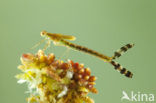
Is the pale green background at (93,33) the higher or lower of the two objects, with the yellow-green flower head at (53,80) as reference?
higher

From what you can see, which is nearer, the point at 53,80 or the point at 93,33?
the point at 53,80

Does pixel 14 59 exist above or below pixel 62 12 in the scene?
below

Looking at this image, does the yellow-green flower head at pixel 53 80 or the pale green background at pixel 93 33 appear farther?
the pale green background at pixel 93 33

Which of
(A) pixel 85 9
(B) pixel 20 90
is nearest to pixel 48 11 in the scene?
(A) pixel 85 9

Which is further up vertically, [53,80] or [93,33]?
[93,33]

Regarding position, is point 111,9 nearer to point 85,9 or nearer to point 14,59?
point 85,9

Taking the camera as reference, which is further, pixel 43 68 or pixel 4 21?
pixel 4 21

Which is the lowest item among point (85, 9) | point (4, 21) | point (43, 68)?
point (43, 68)

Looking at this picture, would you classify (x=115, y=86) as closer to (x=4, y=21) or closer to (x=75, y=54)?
(x=75, y=54)
